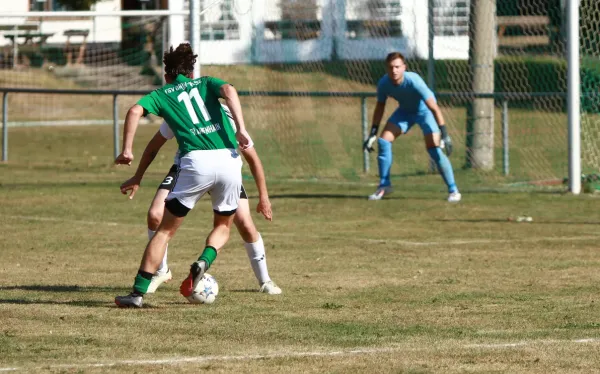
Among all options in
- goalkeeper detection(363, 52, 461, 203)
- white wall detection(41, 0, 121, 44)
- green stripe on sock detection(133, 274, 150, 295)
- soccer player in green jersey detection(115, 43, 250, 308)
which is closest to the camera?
soccer player in green jersey detection(115, 43, 250, 308)

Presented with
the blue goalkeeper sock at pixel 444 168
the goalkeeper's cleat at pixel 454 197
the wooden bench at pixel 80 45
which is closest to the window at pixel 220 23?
the blue goalkeeper sock at pixel 444 168

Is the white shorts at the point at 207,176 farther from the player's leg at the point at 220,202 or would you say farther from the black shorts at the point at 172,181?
the black shorts at the point at 172,181

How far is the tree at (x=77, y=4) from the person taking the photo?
37491 millimetres

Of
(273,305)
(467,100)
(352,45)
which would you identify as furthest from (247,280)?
(352,45)

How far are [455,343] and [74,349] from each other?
A: 89.9 inches

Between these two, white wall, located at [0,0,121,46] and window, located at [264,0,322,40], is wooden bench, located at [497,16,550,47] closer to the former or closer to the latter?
window, located at [264,0,322,40]

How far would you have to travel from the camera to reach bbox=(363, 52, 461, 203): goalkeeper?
17.5 metres

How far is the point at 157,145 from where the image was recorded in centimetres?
1016

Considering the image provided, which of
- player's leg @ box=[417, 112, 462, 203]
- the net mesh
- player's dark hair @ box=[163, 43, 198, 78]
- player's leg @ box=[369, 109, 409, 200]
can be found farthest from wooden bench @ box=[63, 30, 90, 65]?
player's dark hair @ box=[163, 43, 198, 78]

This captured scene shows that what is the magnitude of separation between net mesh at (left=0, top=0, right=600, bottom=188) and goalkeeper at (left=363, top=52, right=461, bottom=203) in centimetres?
215

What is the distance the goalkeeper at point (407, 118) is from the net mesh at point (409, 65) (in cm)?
215

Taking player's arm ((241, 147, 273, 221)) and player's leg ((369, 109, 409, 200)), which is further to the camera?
player's leg ((369, 109, 409, 200))

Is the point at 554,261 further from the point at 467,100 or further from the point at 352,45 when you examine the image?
the point at 352,45

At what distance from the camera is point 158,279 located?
1061 cm
